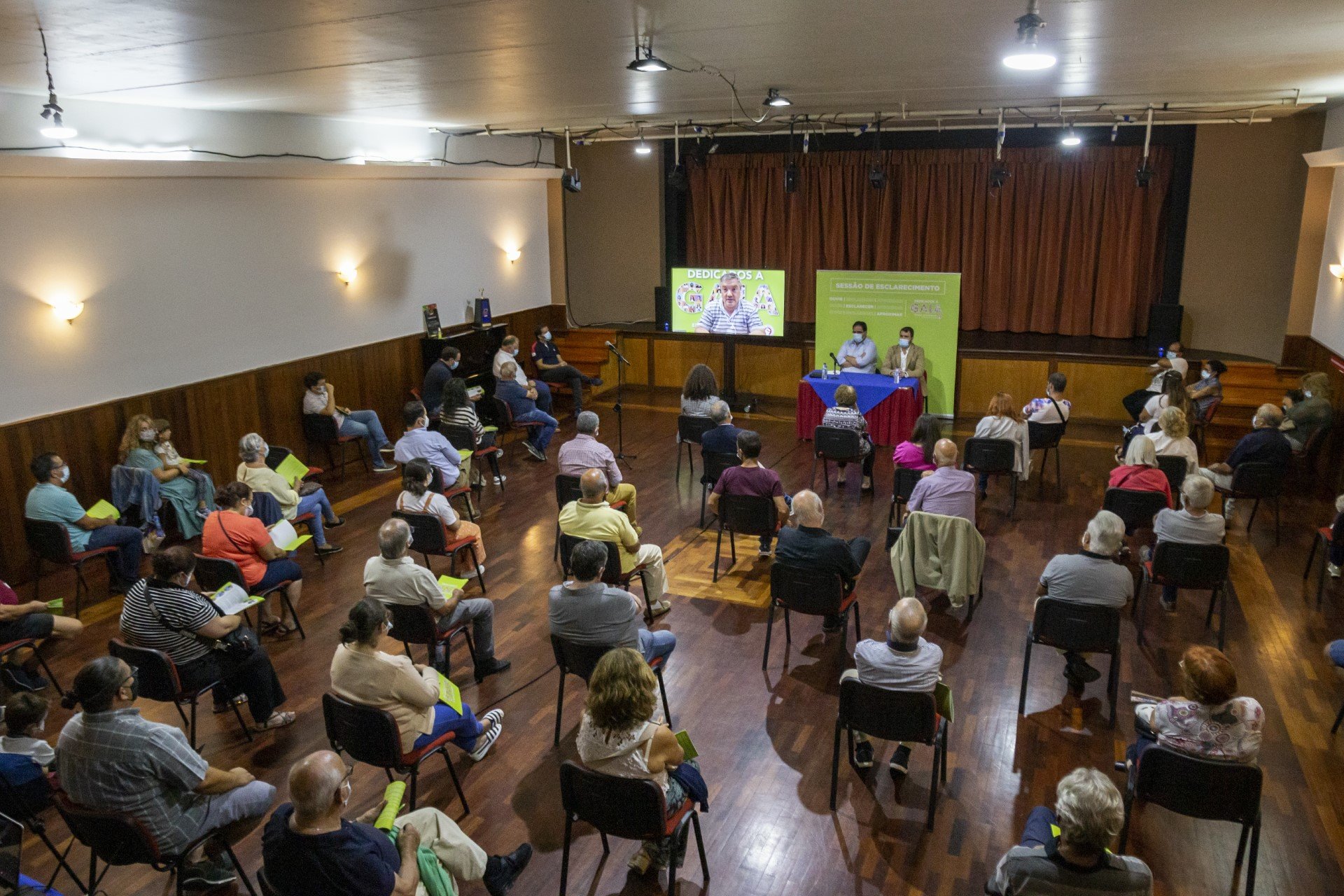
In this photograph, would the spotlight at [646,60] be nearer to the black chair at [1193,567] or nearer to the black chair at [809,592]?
the black chair at [809,592]

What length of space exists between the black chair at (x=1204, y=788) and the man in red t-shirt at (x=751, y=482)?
10.4 feet

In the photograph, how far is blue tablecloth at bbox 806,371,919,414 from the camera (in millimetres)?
10227

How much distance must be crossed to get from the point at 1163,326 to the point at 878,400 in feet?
13.5

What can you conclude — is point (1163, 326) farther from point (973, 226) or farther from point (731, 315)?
point (731, 315)

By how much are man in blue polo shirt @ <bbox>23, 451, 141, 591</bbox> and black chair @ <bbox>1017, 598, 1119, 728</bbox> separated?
611cm

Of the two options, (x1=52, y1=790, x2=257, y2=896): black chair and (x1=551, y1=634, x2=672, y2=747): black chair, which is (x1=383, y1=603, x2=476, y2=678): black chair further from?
(x1=52, y1=790, x2=257, y2=896): black chair

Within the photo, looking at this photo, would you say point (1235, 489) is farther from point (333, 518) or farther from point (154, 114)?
point (154, 114)

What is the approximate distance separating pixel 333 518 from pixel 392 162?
15.0 feet

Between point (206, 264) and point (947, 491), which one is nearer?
point (947, 491)

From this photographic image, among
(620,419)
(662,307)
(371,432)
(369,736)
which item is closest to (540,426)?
(620,419)

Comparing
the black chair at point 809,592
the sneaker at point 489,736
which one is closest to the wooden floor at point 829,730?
A: the sneaker at point 489,736

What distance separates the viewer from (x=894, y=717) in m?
4.11

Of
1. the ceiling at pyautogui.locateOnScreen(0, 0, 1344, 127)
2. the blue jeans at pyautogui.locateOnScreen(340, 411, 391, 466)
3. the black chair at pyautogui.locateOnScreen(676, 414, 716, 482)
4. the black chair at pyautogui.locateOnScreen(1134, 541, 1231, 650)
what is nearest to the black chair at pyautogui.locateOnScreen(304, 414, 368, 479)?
the blue jeans at pyautogui.locateOnScreen(340, 411, 391, 466)

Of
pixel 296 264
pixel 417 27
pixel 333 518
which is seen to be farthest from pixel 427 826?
pixel 296 264
